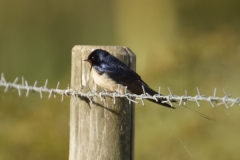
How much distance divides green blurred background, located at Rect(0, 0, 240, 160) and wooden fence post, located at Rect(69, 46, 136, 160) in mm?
2542

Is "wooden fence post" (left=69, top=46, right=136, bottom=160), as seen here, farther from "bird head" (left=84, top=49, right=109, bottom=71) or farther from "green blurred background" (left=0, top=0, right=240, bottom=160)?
"green blurred background" (left=0, top=0, right=240, bottom=160)

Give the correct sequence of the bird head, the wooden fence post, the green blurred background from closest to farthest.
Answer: the wooden fence post, the bird head, the green blurred background

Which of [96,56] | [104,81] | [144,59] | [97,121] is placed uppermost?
[144,59]

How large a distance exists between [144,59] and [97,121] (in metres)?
2.85

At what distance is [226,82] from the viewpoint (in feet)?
16.2

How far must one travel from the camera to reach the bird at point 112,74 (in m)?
2.35

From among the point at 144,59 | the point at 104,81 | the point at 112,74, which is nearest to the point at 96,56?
the point at 104,81

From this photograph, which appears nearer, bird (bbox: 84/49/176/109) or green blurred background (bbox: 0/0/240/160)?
bird (bbox: 84/49/176/109)

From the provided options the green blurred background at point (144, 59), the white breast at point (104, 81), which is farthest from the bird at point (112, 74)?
the green blurred background at point (144, 59)

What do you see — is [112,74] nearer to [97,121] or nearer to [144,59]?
[97,121]

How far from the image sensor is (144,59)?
506cm

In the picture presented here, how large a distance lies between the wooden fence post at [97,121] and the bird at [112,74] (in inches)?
1.2

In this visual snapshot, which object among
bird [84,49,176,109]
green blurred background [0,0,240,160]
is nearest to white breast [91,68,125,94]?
bird [84,49,176,109]

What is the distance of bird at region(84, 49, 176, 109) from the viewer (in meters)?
2.35
